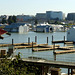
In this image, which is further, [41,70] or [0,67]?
[41,70]

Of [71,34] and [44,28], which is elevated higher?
[71,34]

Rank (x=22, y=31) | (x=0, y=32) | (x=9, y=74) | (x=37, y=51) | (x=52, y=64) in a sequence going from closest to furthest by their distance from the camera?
1. (x=9, y=74)
2. (x=0, y=32)
3. (x=52, y=64)
4. (x=37, y=51)
5. (x=22, y=31)

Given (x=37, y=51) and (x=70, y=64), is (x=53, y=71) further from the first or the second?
(x=37, y=51)

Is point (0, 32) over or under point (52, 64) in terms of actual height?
over

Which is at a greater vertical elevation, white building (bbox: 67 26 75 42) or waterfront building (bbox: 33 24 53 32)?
white building (bbox: 67 26 75 42)

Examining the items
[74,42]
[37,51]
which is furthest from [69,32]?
[37,51]

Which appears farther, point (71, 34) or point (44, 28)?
point (44, 28)

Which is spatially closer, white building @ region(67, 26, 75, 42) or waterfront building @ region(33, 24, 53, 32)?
white building @ region(67, 26, 75, 42)

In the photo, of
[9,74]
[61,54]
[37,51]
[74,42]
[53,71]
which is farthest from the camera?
[74,42]

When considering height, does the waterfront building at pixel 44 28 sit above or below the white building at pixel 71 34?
below

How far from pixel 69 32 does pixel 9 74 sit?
4752cm

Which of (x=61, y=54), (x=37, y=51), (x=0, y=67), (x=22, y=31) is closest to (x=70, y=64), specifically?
(x=0, y=67)

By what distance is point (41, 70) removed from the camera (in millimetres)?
14570

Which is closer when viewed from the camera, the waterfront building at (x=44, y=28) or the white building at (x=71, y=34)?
the white building at (x=71, y=34)
